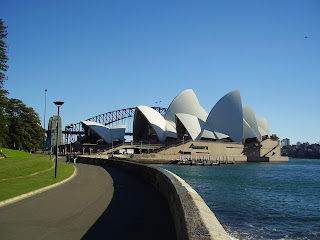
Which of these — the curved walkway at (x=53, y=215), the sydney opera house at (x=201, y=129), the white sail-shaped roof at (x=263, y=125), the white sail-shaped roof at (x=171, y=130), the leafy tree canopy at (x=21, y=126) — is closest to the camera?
the curved walkway at (x=53, y=215)

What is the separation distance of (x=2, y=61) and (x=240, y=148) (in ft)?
246

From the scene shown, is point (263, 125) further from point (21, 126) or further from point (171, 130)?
point (21, 126)

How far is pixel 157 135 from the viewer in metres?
96.6

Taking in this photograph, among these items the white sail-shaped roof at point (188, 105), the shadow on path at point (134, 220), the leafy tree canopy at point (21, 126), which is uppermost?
the white sail-shaped roof at point (188, 105)

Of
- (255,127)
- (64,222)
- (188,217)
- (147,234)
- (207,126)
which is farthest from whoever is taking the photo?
(255,127)

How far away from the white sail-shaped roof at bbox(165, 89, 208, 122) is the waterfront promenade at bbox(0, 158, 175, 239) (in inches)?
3453

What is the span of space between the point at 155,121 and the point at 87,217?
86.4 metres

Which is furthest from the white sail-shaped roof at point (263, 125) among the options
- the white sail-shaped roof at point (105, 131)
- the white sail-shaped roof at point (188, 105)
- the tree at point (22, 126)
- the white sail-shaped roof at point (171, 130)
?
the tree at point (22, 126)

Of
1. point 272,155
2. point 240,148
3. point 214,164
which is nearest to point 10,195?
point 214,164

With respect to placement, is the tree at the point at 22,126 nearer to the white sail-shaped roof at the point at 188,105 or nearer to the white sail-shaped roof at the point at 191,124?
the white sail-shaped roof at the point at 191,124

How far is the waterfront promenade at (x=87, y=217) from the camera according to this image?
23.1 ft

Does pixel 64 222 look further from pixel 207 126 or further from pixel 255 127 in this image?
pixel 255 127

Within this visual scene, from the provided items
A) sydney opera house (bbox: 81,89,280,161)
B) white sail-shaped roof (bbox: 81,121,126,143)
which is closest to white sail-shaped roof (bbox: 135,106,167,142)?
sydney opera house (bbox: 81,89,280,161)

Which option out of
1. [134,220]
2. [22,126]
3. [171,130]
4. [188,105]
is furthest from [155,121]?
[134,220]
